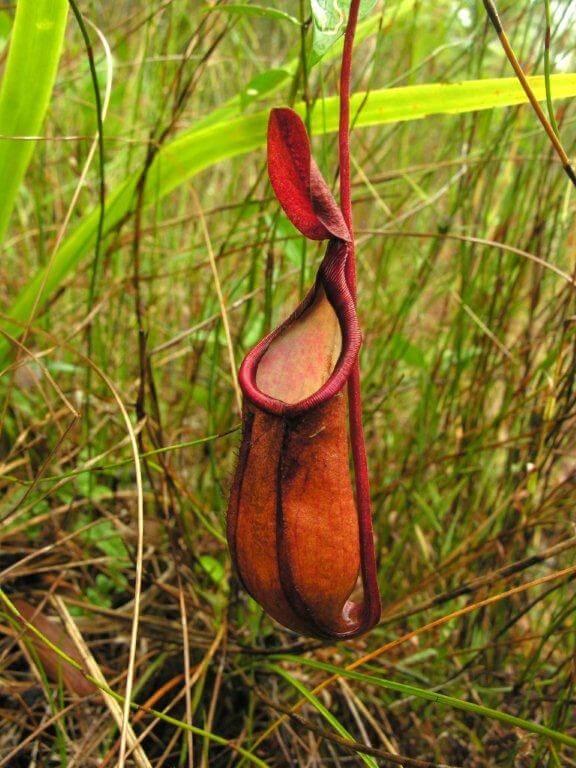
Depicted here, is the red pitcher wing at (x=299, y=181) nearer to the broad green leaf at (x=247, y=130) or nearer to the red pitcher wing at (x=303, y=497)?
the red pitcher wing at (x=303, y=497)

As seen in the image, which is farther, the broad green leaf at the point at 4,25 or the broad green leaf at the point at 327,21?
the broad green leaf at the point at 4,25

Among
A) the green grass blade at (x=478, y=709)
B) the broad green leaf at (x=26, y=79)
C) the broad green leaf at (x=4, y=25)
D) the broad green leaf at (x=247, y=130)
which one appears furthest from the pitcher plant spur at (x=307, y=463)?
the broad green leaf at (x=4, y=25)

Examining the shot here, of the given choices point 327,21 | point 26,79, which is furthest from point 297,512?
point 26,79

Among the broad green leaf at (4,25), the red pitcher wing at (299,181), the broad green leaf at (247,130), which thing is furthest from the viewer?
the broad green leaf at (4,25)

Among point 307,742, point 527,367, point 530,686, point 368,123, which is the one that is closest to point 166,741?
point 307,742

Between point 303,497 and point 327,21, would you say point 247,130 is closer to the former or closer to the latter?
point 327,21

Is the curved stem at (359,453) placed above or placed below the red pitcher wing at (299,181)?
below

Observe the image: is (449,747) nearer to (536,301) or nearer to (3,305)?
(536,301)
